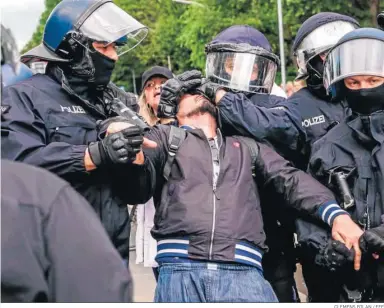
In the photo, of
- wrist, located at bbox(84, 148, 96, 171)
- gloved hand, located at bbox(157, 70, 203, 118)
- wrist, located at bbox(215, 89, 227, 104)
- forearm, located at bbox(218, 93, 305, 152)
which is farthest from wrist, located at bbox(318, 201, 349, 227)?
wrist, located at bbox(84, 148, 96, 171)

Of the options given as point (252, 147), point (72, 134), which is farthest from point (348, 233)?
point (72, 134)

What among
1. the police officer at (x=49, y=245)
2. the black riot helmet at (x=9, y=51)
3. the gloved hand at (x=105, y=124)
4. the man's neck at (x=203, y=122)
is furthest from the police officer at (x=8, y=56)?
the man's neck at (x=203, y=122)

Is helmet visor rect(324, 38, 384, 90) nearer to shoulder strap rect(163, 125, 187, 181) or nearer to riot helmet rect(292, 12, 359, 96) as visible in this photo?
riot helmet rect(292, 12, 359, 96)

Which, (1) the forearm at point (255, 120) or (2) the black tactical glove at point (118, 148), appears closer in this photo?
(2) the black tactical glove at point (118, 148)

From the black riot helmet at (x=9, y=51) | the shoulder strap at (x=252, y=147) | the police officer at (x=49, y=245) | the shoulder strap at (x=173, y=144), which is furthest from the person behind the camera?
the shoulder strap at (x=252, y=147)

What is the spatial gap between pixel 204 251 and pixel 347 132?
0.90m

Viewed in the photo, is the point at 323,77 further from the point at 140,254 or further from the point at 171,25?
the point at 171,25

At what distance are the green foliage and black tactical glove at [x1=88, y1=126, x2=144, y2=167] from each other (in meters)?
6.44

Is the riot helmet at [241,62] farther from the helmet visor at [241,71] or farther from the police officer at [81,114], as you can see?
the police officer at [81,114]

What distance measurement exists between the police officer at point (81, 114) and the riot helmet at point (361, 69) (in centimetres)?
98

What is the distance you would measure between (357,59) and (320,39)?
0.63m

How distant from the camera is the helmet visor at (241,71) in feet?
12.4

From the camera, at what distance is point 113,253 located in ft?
5.41

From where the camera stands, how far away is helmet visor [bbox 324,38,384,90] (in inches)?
135
